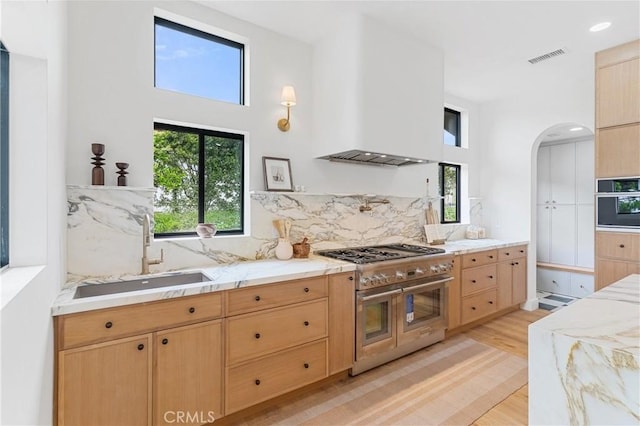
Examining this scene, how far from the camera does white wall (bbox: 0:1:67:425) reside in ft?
3.21

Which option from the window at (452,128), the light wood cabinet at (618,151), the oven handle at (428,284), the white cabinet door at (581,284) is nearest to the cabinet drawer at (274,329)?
the oven handle at (428,284)

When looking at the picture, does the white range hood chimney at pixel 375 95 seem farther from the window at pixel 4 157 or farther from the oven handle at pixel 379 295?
the window at pixel 4 157

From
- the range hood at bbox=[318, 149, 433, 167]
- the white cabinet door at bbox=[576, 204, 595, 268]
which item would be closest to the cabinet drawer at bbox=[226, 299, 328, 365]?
the range hood at bbox=[318, 149, 433, 167]

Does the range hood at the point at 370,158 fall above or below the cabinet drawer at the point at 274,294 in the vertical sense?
above

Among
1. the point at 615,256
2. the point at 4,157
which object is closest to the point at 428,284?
the point at 615,256

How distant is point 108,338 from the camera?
5.33ft

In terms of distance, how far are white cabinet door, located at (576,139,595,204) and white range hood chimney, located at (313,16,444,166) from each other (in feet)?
11.8

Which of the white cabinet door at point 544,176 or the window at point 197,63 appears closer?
the window at point 197,63

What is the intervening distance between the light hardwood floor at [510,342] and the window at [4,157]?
104 inches

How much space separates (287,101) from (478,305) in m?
3.02

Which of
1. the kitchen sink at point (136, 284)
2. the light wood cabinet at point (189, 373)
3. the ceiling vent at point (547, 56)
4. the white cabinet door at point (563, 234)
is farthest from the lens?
the white cabinet door at point (563, 234)

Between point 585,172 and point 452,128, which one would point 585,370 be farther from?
point 585,172

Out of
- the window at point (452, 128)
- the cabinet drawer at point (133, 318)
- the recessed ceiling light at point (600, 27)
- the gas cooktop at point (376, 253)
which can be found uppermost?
the recessed ceiling light at point (600, 27)

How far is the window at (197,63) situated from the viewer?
2486 millimetres
